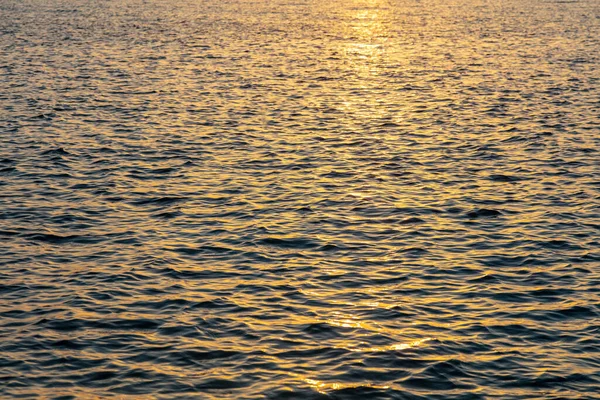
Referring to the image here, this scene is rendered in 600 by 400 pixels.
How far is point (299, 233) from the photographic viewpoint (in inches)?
1330

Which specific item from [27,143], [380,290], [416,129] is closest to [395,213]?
[380,290]

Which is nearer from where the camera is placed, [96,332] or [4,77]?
[96,332]

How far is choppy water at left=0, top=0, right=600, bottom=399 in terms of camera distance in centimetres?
2320

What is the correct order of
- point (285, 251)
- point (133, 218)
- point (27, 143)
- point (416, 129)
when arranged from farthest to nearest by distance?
point (416, 129) < point (27, 143) < point (133, 218) < point (285, 251)

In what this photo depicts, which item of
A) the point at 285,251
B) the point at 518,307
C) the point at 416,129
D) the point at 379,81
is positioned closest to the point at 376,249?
the point at 285,251

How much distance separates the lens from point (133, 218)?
35375mm

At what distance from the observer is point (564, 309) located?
2680 cm

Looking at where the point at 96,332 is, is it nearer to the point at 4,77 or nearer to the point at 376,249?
the point at 376,249

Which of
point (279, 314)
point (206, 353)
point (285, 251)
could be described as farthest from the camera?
point (285, 251)

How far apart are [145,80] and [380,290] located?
45.7m

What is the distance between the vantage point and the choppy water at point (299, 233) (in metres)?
23.2

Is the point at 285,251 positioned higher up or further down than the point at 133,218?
further down

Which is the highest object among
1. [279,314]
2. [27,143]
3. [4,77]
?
[4,77]

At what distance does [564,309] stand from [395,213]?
10633 mm
